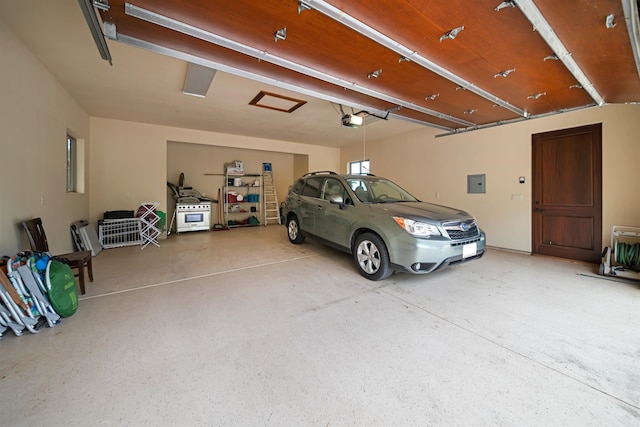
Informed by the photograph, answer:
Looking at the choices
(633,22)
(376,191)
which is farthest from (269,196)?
(633,22)

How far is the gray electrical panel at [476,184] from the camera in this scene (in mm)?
5094

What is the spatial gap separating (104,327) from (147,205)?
427 centimetres

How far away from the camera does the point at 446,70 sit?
2465 millimetres

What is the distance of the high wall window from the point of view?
25.9ft

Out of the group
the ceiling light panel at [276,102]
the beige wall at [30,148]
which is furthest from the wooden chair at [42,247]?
the ceiling light panel at [276,102]

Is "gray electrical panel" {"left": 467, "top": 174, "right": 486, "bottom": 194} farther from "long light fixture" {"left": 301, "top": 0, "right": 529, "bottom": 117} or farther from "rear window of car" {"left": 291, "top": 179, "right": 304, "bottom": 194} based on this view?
"rear window of car" {"left": 291, "top": 179, "right": 304, "bottom": 194}

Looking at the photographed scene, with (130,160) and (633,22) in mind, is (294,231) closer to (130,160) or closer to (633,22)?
(130,160)

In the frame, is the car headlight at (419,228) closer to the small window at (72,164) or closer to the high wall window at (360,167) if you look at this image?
the high wall window at (360,167)

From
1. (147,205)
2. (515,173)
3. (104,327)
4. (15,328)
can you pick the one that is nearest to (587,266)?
(515,173)

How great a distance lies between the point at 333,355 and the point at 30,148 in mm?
4046

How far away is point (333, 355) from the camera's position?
1.70m

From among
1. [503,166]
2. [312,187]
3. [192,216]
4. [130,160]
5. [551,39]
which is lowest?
[192,216]

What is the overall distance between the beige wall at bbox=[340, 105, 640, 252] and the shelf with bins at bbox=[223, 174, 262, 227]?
409cm

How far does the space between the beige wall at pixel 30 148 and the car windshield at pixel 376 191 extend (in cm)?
385
